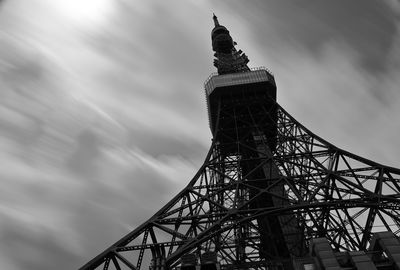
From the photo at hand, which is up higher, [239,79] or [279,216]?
[239,79]

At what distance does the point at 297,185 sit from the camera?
28.7 m

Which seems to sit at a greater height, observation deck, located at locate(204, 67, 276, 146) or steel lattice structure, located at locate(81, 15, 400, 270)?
observation deck, located at locate(204, 67, 276, 146)

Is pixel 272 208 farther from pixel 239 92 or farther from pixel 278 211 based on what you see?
pixel 239 92

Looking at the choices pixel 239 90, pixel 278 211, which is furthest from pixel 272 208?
pixel 239 90

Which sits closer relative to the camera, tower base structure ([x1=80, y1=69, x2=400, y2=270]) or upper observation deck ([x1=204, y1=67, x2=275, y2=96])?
tower base structure ([x1=80, y1=69, x2=400, y2=270])

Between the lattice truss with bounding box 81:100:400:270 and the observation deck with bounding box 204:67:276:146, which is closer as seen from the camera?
the lattice truss with bounding box 81:100:400:270

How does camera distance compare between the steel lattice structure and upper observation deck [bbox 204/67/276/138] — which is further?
upper observation deck [bbox 204/67/276/138]

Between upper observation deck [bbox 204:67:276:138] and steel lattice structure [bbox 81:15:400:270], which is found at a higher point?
upper observation deck [bbox 204:67:276:138]

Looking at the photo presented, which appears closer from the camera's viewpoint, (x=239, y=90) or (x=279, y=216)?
(x=279, y=216)

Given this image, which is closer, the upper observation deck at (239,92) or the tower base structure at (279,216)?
the tower base structure at (279,216)

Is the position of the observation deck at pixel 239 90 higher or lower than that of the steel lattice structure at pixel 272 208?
higher

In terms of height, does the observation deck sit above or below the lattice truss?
above

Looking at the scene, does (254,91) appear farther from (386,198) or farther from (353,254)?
(353,254)

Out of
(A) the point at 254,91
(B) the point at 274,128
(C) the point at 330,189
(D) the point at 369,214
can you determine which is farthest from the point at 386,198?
(A) the point at 254,91
